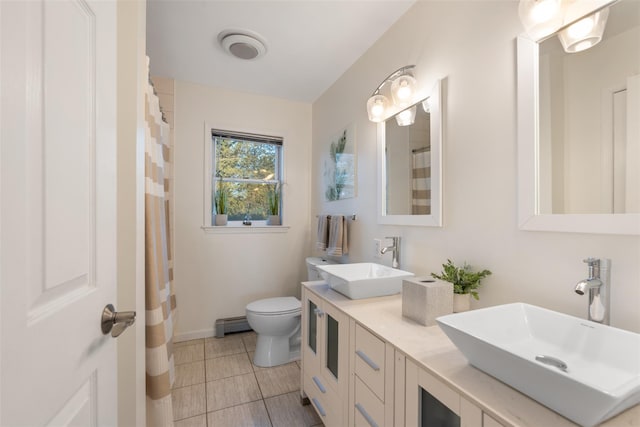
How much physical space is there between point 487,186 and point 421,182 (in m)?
0.38

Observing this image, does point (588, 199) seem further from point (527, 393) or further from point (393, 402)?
point (393, 402)

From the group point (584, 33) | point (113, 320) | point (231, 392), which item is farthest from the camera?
point (231, 392)

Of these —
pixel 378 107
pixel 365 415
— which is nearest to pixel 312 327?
pixel 365 415

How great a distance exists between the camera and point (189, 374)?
205 centimetres

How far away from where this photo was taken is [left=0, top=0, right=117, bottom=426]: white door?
0.41 m

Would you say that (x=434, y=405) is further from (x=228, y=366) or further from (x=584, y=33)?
(x=228, y=366)

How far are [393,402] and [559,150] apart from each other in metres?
1.00

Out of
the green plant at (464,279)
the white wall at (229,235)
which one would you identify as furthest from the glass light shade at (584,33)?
the white wall at (229,235)

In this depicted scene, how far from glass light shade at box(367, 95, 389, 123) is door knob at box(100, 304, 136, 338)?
160 cm

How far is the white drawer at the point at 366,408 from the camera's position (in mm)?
952

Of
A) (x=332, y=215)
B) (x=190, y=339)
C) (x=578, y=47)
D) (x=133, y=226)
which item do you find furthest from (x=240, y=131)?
(x=578, y=47)

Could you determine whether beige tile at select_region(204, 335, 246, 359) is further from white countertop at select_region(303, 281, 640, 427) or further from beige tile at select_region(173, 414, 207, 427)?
white countertop at select_region(303, 281, 640, 427)

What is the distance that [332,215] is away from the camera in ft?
8.05

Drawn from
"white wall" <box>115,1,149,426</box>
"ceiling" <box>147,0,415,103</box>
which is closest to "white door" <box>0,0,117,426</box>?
"white wall" <box>115,1,149,426</box>
